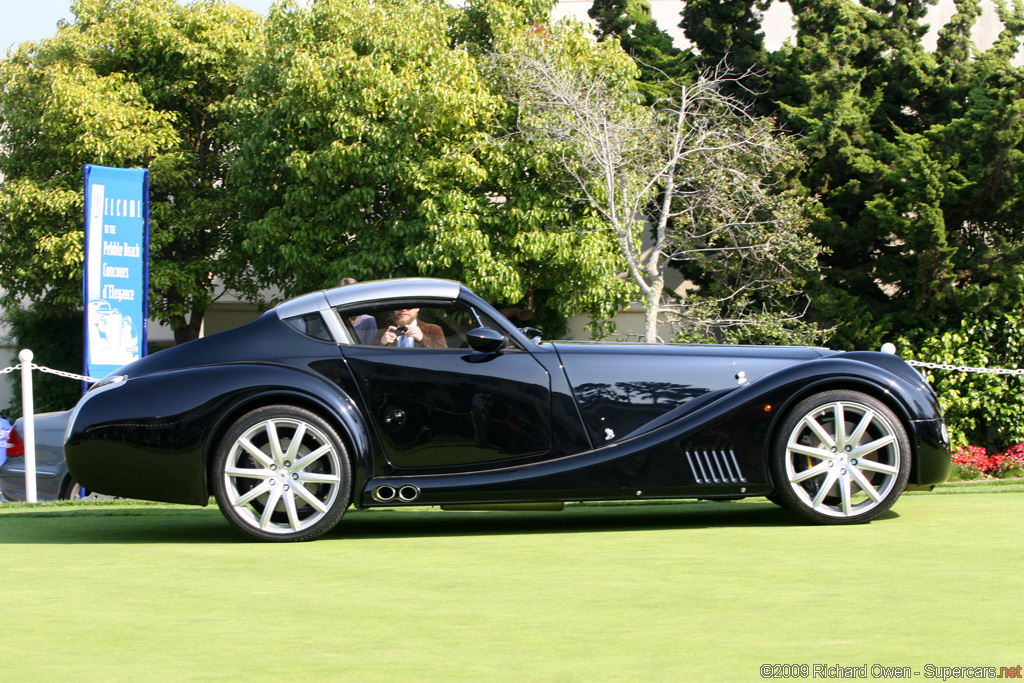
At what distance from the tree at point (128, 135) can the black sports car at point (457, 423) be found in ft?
59.2

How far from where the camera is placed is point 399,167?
2041 centimetres

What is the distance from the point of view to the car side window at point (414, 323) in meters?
6.59

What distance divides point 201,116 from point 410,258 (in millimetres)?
8516

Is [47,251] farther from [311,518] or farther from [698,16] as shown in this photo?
[311,518]

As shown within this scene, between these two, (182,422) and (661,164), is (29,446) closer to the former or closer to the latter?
(182,422)

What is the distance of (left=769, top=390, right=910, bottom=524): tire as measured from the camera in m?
6.48

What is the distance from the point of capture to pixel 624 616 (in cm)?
392

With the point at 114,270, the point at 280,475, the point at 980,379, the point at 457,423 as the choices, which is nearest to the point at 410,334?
the point at 457,423

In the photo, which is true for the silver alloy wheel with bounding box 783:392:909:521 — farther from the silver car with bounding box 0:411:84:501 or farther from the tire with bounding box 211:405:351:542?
the silver car with bounding box 0:411:84:501

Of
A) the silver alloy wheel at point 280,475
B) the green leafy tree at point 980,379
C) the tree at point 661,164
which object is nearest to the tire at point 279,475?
the silver alloy wheel at point 280,475

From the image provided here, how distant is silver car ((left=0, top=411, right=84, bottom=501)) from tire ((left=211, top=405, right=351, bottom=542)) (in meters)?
4.86

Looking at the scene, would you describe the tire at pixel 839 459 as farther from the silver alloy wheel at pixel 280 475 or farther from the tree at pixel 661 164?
the tree at pixel 661 164

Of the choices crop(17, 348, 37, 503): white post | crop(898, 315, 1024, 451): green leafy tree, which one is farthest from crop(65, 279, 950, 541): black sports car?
crop(898, 315, 1024, 451): green leafy tree

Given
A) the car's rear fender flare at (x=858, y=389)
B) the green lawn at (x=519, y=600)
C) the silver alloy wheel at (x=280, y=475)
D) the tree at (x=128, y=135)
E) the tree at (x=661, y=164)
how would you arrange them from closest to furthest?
the green lawn at (x=519, y=600), the silver alloy wheel at (x=280, y=475), the car's rear fender flare at (x=858, y=389), the tree at (x=661, y=164), the tree at (x=128, y=135)
